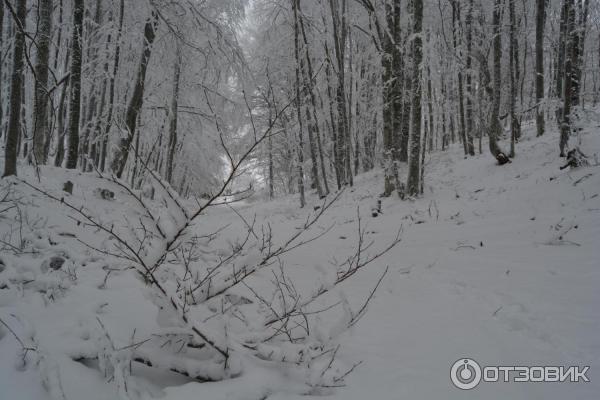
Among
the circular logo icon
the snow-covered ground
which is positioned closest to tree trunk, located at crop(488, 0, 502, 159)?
the snow-covered ground

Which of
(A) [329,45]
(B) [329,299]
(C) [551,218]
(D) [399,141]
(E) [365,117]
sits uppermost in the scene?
(A) [329,45]

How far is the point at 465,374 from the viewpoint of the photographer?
186cm

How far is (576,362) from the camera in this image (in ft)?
6.18

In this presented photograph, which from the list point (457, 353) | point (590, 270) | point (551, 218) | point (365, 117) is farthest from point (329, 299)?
point (365, 117)

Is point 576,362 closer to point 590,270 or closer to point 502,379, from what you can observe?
point 502,379

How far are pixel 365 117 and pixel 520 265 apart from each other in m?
12.5

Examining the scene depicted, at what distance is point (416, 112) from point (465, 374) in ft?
22.2

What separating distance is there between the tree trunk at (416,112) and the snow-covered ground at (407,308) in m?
2.68

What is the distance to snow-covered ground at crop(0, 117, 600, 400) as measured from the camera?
168 centimetres

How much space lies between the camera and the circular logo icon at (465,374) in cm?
179

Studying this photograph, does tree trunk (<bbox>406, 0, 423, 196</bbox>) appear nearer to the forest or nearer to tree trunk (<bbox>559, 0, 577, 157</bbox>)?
the forest

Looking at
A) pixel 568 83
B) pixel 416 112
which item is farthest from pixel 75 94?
pixel 568 83

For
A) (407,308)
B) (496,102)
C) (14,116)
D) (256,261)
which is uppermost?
(496,102)

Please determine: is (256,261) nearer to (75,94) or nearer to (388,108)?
(75,94)
